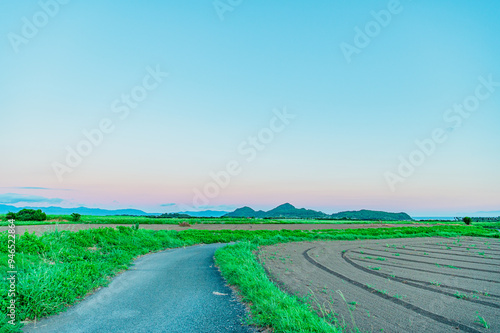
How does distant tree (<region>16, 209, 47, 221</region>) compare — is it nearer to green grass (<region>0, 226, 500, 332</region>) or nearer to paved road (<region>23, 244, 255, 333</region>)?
green grass (<region>0, 226, 500, 332</region>)

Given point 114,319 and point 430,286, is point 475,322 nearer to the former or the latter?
point 430,286

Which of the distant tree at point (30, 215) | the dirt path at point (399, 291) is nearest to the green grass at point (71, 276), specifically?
the dirt path at point (399, 291)

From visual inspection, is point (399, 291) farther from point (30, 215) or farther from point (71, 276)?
point (30, 215)

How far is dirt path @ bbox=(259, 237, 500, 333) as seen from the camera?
7238mm

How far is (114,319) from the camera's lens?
6.61 m

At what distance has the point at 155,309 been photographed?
7.25 m

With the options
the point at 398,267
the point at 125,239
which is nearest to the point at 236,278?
the point at 398,267

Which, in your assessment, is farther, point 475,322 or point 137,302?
point 137,302

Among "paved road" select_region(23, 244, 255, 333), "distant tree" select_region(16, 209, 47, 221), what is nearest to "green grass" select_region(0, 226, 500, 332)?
"paved road" select_region(23, 244, 255, 333)

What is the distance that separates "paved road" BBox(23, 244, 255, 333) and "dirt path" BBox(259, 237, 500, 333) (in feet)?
8.18

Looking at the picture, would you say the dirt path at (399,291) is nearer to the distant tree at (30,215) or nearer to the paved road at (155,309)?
the paved road at (155,309)

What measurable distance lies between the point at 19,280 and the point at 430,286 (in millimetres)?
12965

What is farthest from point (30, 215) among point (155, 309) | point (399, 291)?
point (399, 291)

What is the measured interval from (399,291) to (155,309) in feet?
26.1
